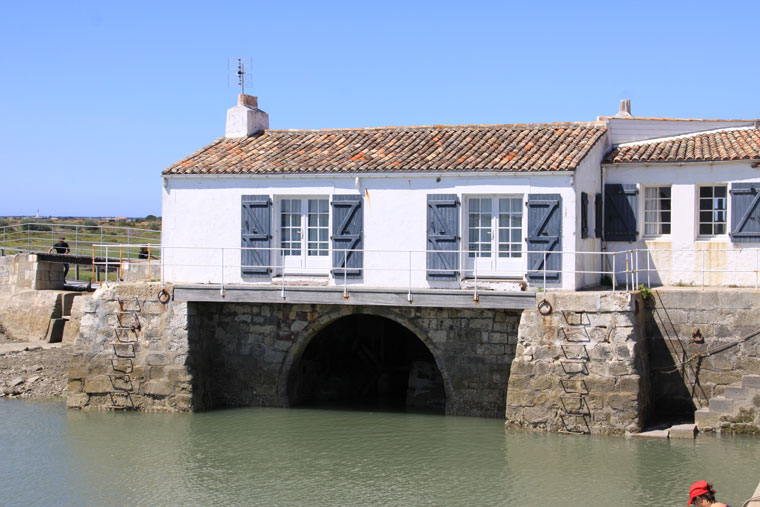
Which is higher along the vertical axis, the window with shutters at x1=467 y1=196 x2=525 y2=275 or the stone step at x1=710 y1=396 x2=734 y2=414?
the window with shutters at x1=467 y1=196 x2=525 y2=275

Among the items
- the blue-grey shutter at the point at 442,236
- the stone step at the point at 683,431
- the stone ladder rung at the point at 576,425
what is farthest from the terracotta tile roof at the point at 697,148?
the stone ladder rung at the point at 576,425

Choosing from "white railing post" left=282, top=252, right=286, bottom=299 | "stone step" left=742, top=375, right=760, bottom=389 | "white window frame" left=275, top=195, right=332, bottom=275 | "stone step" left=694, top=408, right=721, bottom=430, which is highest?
"white window frame" left=275, top=195, right=332, bottom=275

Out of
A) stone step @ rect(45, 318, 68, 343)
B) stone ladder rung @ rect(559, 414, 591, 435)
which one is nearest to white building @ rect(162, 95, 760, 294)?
stone ladder rung @ rect(559, 414, 591, 435)

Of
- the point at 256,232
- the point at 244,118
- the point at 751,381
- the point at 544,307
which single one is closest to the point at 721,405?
the point at 751,381

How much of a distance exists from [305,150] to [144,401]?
6.03 meters

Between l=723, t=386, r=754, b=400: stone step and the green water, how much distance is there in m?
0.72

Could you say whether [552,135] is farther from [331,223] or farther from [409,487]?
A: [409,487]

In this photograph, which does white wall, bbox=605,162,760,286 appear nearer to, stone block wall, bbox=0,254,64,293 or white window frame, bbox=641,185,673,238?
white window frame, bbox=641,185,673,238

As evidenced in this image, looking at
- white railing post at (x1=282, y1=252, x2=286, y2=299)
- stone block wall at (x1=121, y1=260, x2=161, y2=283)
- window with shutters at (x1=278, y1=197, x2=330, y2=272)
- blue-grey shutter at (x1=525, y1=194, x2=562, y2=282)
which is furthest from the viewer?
stone block wall at (x1=121, y1=260, x2=161, y2=283)

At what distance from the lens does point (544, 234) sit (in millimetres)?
17062

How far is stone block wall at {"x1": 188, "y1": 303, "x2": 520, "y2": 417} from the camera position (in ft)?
56.2

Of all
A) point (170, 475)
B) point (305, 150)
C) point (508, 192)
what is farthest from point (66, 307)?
point (508, 192)

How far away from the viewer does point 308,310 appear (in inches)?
711

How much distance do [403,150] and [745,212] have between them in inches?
267
